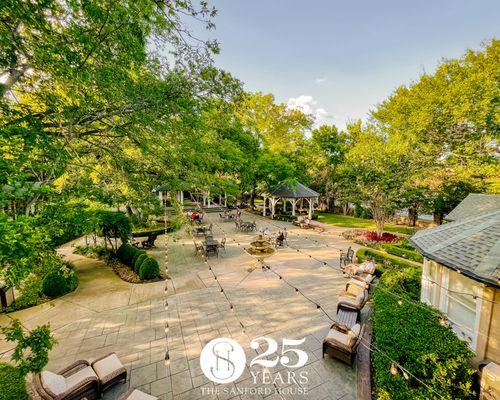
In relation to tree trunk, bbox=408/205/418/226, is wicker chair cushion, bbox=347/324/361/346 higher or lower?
lower

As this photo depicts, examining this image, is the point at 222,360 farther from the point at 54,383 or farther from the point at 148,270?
the point at 148,270

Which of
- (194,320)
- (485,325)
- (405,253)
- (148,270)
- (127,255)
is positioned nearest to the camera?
(485,325)

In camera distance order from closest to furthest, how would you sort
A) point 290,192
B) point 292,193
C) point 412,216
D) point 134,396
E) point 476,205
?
point 134,396, point 476,205, point 292,193, point 290,192, point 412,216

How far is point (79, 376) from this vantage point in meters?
4.68

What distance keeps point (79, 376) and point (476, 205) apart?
66.8 feet

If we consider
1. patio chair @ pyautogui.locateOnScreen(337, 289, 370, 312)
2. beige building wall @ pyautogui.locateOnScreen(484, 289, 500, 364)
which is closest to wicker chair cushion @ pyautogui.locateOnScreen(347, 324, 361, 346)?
patio chair @ pyautogui.locateOnScreen(337, 289, 370, 312)

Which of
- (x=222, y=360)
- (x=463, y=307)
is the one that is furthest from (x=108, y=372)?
(x=463, y=307)

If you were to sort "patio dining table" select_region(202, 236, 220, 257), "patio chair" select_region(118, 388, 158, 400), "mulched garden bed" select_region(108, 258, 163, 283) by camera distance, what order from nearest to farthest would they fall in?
1. "patio chair" select_region(118, 388, 158, 400)
2. "mulched garden bed" select_region(108, 258, 163, 283)
3. "patio dining table" select_region(202, 236, 220, 257)

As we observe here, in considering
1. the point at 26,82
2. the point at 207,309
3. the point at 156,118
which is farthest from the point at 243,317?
the point at 26,82

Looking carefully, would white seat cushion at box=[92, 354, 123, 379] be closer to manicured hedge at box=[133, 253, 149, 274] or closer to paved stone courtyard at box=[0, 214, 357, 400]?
paved stone courtyard at box=[0, 214, 357, 400]

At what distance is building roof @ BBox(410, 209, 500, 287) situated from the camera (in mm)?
5039

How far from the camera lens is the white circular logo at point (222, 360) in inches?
208

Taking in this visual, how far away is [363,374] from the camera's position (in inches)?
214

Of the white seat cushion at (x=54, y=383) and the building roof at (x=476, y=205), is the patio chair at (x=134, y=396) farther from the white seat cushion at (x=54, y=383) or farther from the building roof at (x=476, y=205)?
the building roof at (x=476, y=205)
